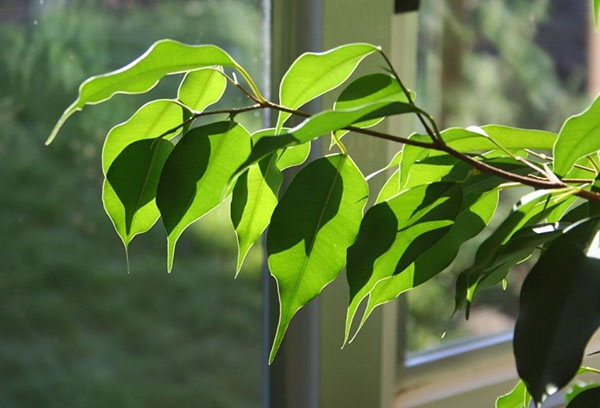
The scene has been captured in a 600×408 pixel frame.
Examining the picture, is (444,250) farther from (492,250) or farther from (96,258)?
(96,258)

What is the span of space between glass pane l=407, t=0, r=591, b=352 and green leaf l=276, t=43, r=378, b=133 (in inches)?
25.1

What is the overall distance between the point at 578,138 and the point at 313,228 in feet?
0.47

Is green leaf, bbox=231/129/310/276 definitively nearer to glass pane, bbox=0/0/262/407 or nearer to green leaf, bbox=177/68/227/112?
green leaf, bbox=177/68/227/112

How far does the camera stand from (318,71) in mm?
431

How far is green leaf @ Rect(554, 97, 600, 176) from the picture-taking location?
17.0 inches

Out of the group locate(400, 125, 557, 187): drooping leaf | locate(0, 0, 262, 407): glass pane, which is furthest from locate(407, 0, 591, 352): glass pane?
locate(400, 125, 557, 187): drooping leaf

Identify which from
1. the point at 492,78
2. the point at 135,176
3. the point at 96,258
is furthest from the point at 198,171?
the point at 492,78

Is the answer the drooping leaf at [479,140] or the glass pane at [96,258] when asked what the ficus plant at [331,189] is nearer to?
the drooping leaf at [479,140]

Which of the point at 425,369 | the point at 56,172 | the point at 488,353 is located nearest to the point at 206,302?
the point at 56,172

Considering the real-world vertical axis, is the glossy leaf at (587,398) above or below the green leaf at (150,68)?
below

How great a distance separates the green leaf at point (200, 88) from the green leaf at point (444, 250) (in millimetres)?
139

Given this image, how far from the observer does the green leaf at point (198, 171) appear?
0.42 meters

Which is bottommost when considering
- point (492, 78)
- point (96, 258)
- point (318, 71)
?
point (96, 258)

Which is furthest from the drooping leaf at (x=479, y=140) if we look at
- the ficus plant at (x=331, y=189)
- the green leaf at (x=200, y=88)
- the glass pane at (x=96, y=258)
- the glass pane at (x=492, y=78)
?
the glass pane at (x=492, y=78)
